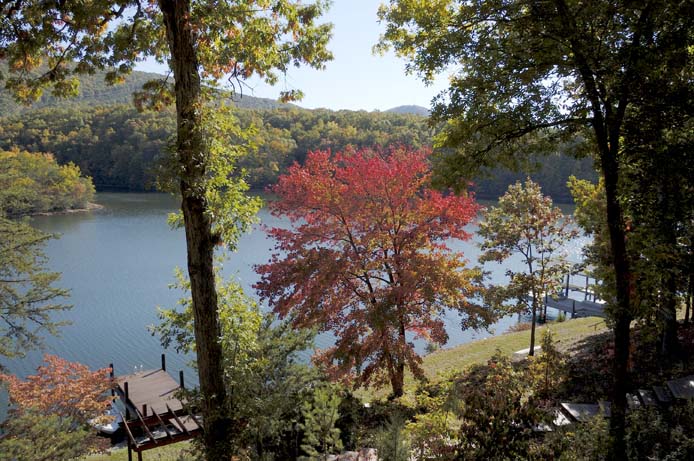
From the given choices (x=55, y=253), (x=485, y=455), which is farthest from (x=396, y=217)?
(x=55, y=253)

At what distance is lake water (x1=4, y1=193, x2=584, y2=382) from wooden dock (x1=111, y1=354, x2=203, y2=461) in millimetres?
2964

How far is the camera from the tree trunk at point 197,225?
5.03 metres

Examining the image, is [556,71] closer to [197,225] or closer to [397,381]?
[197,225]

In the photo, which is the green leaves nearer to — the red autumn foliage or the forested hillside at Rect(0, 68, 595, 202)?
the red autumn foliage

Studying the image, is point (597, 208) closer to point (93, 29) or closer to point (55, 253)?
point (93, 29)

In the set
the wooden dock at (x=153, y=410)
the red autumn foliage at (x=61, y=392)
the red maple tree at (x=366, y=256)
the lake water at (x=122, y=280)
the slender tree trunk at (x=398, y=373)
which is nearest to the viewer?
the red maple tree at (x=366, y=256)

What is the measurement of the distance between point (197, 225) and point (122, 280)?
21115 millimetres

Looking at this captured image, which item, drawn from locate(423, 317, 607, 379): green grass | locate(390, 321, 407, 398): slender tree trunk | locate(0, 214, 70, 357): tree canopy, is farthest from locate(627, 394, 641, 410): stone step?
locate(0, 214, 70, 357): tree canopy

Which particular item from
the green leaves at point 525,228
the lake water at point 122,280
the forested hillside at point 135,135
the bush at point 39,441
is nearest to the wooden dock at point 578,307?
the lake water at point 122,280

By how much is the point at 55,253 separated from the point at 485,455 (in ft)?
103

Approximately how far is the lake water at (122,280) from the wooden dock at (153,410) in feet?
9.72

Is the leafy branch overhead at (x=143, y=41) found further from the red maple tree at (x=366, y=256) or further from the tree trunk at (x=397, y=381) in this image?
the tree trunk at (x=397, y=381)

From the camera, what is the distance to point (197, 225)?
5309 mm

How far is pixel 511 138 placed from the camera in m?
5.71
